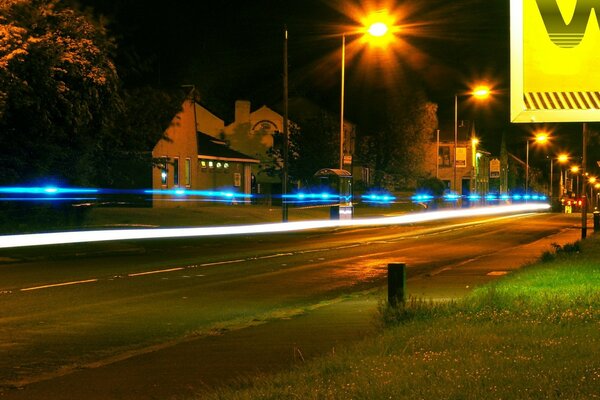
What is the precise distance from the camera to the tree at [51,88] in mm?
22953

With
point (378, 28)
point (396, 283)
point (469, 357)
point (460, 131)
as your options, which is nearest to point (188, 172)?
point (378, 28)

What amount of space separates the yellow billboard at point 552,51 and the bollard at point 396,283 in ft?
9.16

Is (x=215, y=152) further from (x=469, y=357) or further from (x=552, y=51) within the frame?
(x=469, y=357)

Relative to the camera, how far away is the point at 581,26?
8.67 metres

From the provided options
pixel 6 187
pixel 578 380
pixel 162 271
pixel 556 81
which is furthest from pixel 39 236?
pixel 578 380

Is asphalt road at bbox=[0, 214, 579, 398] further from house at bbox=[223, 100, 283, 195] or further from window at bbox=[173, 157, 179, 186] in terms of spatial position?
house at bbox=[223, 100, 283, 195]

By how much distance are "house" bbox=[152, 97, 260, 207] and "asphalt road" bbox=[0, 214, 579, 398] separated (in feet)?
51.6

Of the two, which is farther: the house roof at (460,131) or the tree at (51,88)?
the house roof at (460,131)

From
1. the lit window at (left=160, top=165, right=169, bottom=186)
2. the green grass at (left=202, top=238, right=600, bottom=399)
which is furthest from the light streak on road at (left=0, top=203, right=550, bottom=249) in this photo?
the green grass at (left=202, top=238, right=600, bottom=399)

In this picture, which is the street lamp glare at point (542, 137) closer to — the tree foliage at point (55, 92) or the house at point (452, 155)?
the house at point (452, 155)

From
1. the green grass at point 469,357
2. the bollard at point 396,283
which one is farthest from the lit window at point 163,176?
the bollard at point 396,283

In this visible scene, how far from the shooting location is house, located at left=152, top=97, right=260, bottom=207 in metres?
46.2

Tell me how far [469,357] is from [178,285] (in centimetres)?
941

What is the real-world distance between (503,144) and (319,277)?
8916cm
